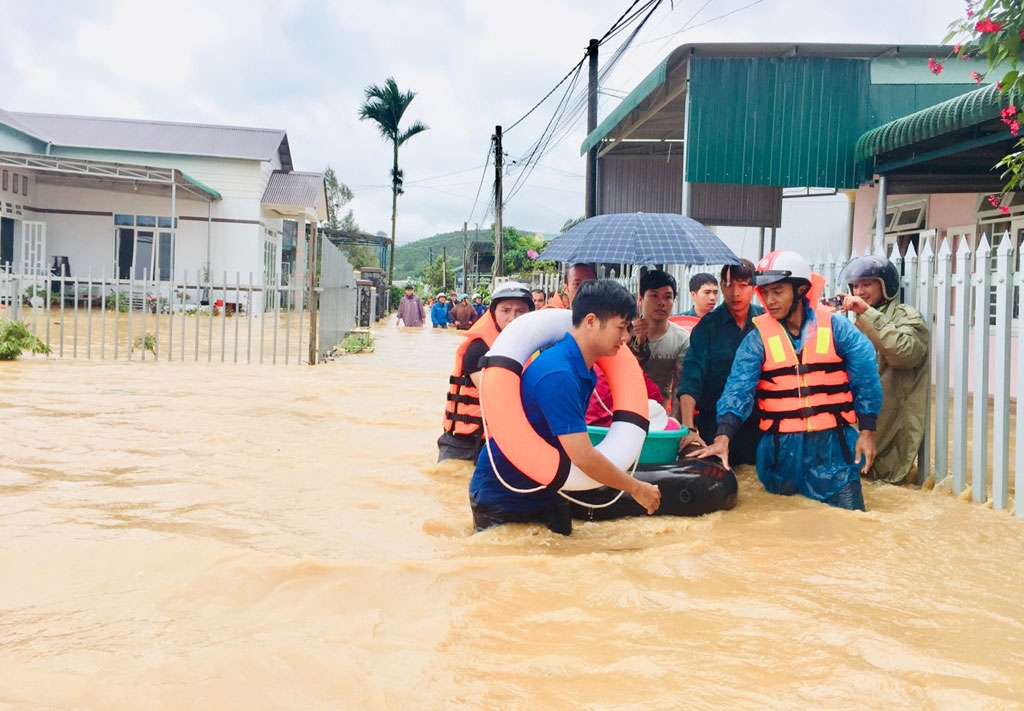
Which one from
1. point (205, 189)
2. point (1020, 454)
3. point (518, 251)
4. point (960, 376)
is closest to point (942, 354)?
point (960, 376)

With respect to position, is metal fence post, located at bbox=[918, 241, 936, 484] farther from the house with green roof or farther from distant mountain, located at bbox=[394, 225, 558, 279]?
distant mountain, located at bbox=[394, 225, 558, 279]

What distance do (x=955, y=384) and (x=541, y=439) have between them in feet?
9.71

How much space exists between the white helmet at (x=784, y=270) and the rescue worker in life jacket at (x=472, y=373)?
1303 millimetres

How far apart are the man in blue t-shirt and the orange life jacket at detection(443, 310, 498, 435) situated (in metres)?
1.27

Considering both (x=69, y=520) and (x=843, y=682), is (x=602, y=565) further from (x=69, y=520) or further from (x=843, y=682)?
(x=69, y=520)

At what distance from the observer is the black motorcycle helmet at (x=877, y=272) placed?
5.55 m

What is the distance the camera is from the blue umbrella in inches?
224

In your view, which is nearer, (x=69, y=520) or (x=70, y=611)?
(x=70, y=611)

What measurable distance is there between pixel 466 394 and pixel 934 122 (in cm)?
657

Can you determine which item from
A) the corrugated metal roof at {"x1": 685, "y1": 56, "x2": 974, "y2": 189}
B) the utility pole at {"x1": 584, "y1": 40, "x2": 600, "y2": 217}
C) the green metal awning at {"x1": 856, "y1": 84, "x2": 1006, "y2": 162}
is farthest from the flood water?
the utility pole at {"x1": 584, "y1": 40, "x2": 600, "y2": 217}

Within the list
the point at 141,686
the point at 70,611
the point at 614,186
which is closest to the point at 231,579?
the point at 70,611

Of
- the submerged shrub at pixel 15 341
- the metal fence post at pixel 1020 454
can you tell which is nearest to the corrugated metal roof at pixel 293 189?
the submerged shrub at pixel 15 341

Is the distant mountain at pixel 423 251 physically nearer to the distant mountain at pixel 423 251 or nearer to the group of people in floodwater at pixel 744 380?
the distant mountain at pixel 423 251

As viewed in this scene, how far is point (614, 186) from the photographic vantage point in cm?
1795
